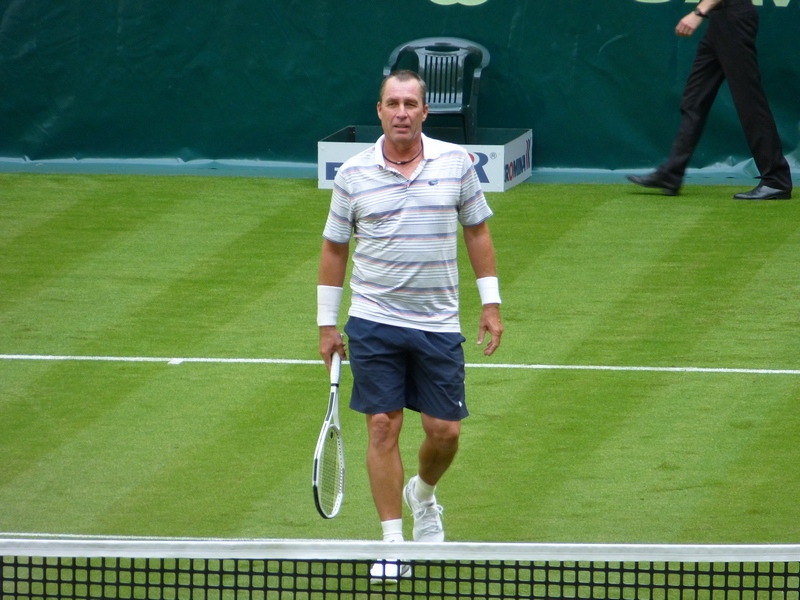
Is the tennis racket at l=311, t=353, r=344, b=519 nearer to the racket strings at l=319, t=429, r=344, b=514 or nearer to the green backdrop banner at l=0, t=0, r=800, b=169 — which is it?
the racket strings at l=319, t=429, r=344, b=514

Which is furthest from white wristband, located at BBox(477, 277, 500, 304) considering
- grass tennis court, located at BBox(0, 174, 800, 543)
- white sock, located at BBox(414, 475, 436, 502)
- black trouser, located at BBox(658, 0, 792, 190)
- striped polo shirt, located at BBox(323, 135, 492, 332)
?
black trouser, located at BBox(658, 0, 792, 190)

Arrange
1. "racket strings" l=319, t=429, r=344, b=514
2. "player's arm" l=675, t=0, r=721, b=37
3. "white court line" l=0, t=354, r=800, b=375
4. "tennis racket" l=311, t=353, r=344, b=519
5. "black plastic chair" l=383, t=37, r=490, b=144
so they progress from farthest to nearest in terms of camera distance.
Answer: "black plastic chair" l=383, t=37, r=490, b=144 < "player's arm" l=675, t=0, r=721, b=37 < "white court line" l=0, t=354, r=800, b=375 < "racket strings" l=319, t=429, r=344, b=514 < "tennis racket" l=311, t=353, r=344, b=519

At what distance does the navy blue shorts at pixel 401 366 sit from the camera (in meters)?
4.70

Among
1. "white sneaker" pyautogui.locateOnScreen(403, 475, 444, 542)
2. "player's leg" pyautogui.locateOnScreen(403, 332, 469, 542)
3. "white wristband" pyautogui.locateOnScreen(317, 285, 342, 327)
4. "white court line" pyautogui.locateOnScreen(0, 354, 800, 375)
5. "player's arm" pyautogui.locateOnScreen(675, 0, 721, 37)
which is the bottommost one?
"white court line" pyautogui.locateOnScreen(0, 354, 800, 375)

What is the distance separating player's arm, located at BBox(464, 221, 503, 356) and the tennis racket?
57 centimetres

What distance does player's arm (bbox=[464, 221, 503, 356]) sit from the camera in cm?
484

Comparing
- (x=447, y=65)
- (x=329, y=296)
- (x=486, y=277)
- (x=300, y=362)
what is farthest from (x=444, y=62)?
(x=329, y=296)

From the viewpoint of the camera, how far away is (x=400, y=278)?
468cm

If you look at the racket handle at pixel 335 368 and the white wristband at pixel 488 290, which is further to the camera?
the white wristband at pixel 488 290

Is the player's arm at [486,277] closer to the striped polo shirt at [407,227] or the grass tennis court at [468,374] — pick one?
the striped polo shirt at [407,227]

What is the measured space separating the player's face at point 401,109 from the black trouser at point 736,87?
6.48 metres

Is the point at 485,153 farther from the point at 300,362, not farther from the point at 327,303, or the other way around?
the point at 327,303

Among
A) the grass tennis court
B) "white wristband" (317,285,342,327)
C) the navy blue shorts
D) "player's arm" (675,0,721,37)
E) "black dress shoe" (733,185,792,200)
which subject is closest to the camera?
the navy blue shorts

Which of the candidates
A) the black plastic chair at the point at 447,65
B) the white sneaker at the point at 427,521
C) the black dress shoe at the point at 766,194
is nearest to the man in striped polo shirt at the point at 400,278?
the white sneaker at the point at 427,521
